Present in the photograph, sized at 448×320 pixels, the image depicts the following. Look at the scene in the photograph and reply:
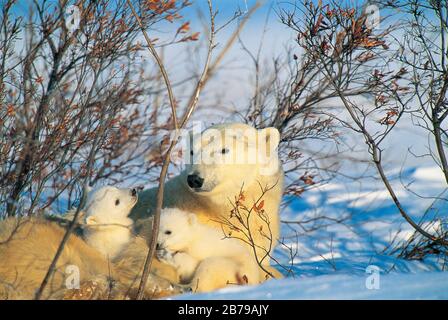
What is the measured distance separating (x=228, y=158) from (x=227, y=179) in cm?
14

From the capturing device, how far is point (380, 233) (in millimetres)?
7883

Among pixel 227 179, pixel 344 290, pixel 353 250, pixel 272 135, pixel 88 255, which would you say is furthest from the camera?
pixel 353 250

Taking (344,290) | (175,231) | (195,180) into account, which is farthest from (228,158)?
(344,290)

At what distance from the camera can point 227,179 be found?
15.0 ft

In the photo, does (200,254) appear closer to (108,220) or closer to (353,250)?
(108,220)

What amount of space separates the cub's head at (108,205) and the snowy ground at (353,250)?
1027 mm

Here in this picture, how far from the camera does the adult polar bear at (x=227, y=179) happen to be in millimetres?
4539

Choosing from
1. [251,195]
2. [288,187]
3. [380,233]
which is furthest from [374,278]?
[380,233]

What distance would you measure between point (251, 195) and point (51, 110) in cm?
161

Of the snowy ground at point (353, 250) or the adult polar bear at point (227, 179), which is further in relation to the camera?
the adult polar bear at point (227, 179)

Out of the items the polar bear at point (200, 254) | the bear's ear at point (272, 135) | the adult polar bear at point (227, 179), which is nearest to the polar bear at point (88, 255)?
the polar bear at point (200, 254)

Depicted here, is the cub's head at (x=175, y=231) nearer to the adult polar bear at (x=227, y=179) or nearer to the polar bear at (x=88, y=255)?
the polar bear at (x=88, y=255)

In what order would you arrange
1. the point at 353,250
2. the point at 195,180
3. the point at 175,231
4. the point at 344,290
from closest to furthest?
the point at 344,290 < the point at 175,231 < the point at 195,180 < the point at 353,250
